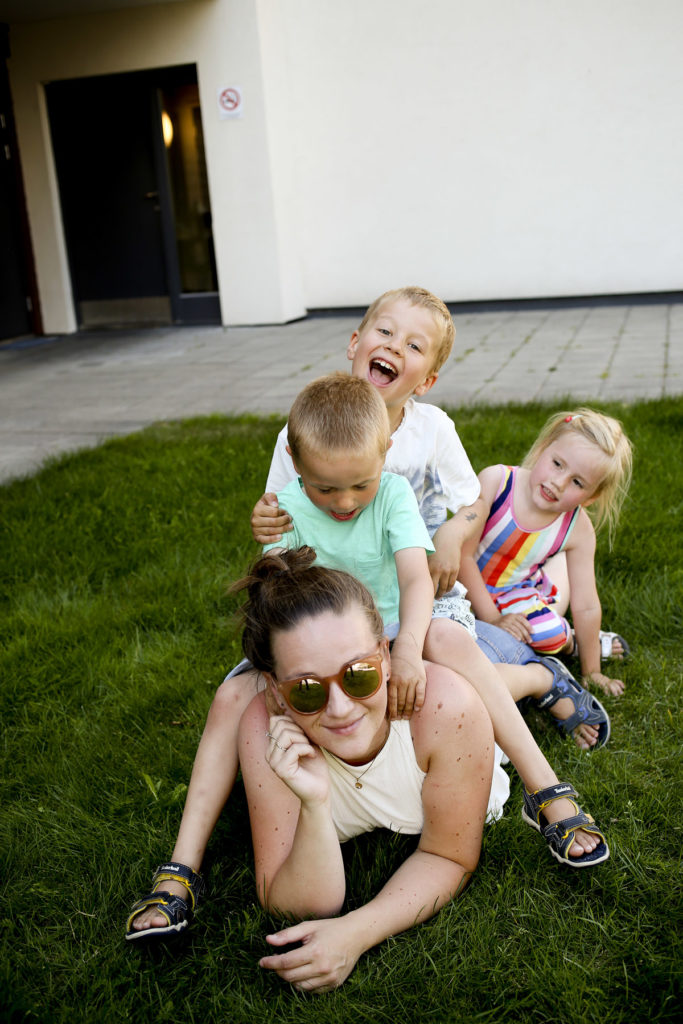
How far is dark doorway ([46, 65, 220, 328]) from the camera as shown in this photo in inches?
428

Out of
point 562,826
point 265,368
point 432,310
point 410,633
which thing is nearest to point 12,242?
point 265,368

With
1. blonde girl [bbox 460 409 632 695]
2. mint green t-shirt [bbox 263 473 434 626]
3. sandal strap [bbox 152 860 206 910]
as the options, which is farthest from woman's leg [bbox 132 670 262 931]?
blonde girl [bbox 460 409 632 695]

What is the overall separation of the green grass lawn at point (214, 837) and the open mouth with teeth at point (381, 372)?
0.73m

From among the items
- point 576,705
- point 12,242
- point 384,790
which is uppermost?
point 12,242

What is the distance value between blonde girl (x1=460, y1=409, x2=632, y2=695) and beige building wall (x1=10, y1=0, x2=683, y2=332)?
8.51 m

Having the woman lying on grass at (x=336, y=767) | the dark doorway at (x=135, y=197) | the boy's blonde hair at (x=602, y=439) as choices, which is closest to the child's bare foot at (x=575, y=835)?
the woman lying on grass at (x=336, y=767)

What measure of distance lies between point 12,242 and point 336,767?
10868mm

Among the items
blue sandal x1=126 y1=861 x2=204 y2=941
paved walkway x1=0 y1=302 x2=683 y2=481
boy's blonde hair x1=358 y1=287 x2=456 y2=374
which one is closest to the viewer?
blue sandal x1=126 y1=861 x2=204 y2=941

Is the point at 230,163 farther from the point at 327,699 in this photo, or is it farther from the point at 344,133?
the point at 327,699

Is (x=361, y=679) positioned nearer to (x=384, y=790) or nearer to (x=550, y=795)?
(x=384, y=790)

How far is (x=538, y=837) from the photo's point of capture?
7.31 ft

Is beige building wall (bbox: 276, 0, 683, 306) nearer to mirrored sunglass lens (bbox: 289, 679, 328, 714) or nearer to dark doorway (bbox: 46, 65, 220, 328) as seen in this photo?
dark doorway (bbox: 46, 65, 220, 328)

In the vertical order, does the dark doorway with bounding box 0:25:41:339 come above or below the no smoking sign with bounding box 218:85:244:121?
below

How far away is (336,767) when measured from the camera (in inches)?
79.8
